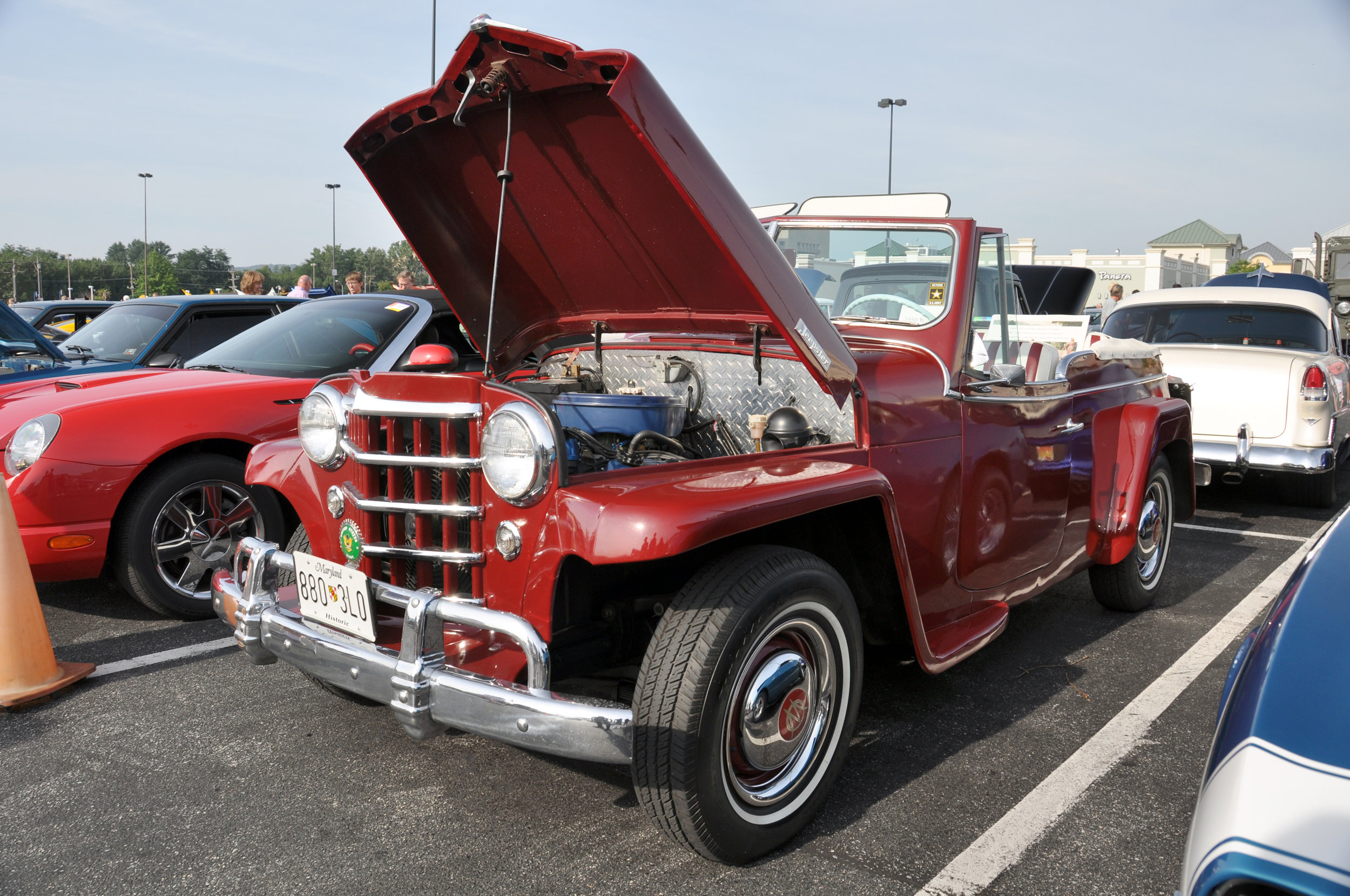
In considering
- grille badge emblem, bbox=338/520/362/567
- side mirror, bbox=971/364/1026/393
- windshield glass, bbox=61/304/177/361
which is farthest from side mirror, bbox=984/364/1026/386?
windshield glass, bbox=61/304/177/361

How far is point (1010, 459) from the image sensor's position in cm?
342

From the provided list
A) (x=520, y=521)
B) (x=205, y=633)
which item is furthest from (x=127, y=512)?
(x=520, y=521)

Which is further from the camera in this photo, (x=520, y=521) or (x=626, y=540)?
(x=520, y=521)

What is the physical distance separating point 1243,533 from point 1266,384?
127 centimetres

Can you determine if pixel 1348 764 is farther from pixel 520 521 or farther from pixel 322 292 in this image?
pixel 322 292

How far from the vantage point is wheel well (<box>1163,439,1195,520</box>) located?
4727 millimetres

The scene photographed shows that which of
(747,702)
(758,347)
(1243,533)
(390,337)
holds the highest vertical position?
(390,337)

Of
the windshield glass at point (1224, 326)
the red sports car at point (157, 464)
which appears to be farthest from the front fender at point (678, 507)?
the windshield glass at point (1224, 326)

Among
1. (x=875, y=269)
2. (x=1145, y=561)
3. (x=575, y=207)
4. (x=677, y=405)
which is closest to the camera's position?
(x=575, y=207)

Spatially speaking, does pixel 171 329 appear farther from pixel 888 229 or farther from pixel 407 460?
pixel 888 229

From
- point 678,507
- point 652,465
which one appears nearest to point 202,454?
point 652,465

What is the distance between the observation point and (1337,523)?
6.20 ft

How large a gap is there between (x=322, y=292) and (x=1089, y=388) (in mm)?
9005

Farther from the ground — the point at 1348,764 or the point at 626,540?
the point at 626,540
